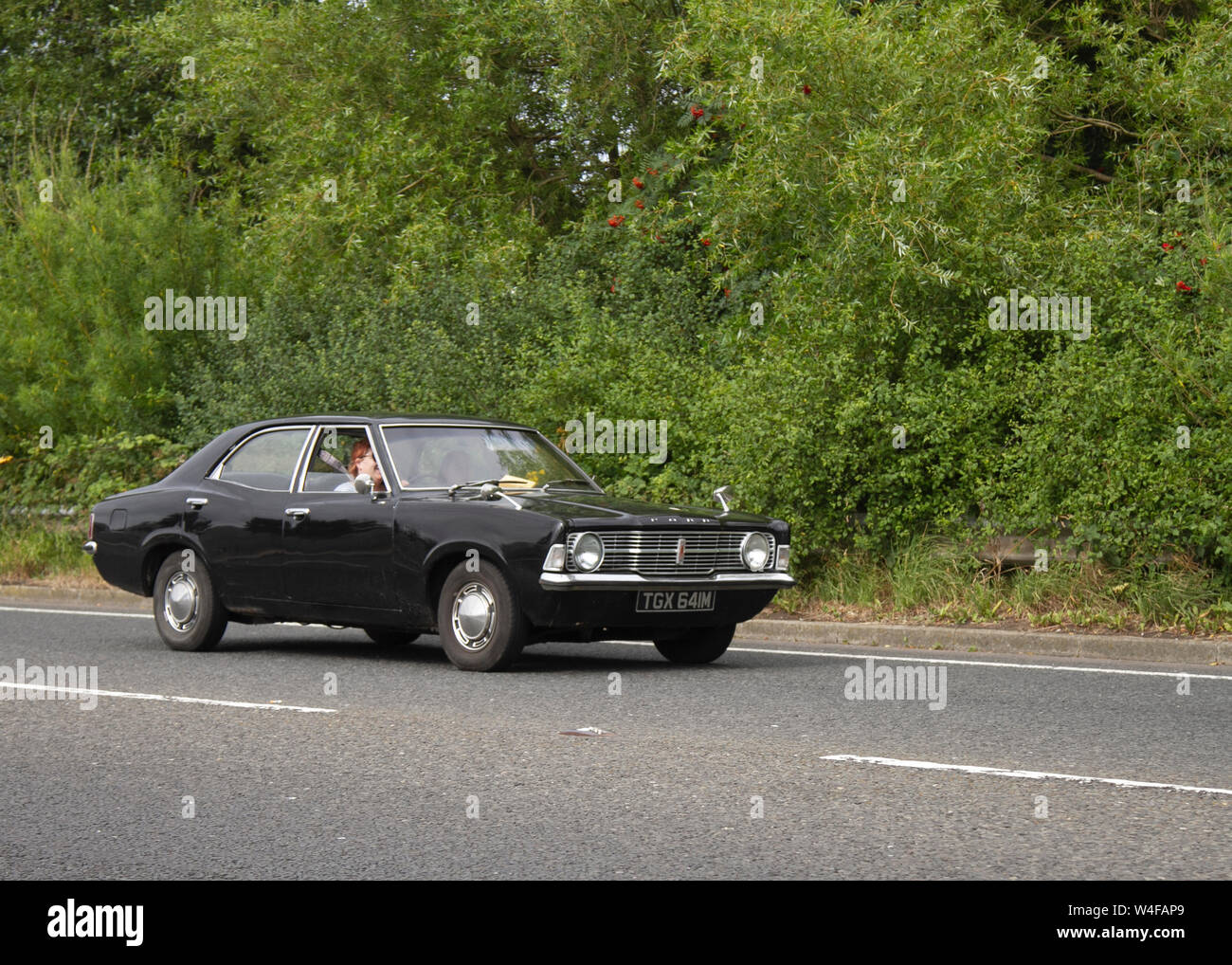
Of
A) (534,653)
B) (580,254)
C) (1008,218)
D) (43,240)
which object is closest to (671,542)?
(534,653)

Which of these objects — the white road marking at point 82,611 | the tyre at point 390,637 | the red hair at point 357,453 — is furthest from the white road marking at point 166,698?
the white road marking at point 82,611

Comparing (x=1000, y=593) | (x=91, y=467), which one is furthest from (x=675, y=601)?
(x=91, y=467)

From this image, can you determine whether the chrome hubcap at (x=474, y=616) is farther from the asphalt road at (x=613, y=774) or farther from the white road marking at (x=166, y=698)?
the white road marking at (x=166, y=698)

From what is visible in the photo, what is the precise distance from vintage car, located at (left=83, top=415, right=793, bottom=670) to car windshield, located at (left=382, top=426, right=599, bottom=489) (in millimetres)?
13

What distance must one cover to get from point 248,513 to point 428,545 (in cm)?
175

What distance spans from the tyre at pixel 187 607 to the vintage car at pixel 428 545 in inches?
0.5

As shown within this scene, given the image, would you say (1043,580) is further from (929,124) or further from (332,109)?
(332,109)

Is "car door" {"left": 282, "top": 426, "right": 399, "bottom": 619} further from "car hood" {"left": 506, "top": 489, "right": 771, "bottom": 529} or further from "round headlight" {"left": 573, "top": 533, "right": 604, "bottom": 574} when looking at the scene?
"round headlight" {"left": 573, "top": 533, "right": 604, "bottom": 574}

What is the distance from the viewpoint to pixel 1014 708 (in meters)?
9.07

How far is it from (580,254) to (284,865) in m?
16.5

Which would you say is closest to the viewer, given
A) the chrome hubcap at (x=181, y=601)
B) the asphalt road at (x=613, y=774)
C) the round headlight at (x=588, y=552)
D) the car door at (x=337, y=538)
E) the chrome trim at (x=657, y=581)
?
the asphalt road at (x=613, y=774)

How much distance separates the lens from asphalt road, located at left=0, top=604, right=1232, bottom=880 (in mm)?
5535

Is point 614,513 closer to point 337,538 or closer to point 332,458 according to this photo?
point 337,538

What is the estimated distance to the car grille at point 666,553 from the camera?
399 inches
